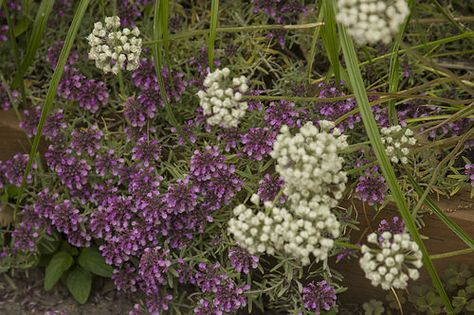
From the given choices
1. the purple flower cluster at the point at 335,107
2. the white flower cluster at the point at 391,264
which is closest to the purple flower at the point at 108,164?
the purple flower cluster at the point at 335,107

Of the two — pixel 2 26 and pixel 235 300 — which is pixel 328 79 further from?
pixel 2 26

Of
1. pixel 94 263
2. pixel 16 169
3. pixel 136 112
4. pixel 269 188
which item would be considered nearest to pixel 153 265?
pixel 94 263

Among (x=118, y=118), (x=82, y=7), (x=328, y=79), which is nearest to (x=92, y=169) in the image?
(x=118, y=118)

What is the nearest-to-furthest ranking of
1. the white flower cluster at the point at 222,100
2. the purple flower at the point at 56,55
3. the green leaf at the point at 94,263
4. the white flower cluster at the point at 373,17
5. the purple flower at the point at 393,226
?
the white flower cluster at the point at 373,17 → the white flower cluster at the point at 222,100 → the purple flower at the point at 393,226 → the green leaf at the point at 94,263 → the purple flower at the point at 56,55

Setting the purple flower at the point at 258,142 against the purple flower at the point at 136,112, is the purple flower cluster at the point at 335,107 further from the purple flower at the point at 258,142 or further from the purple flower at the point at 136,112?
the purple flower at the point at 136,112

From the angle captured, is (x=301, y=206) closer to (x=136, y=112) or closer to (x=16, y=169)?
(x=136, y=112)

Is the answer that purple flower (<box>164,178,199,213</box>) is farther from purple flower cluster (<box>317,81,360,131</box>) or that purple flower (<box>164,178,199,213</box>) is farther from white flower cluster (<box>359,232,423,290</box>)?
white flower cluster (<box>359,232,423,290</box>)
